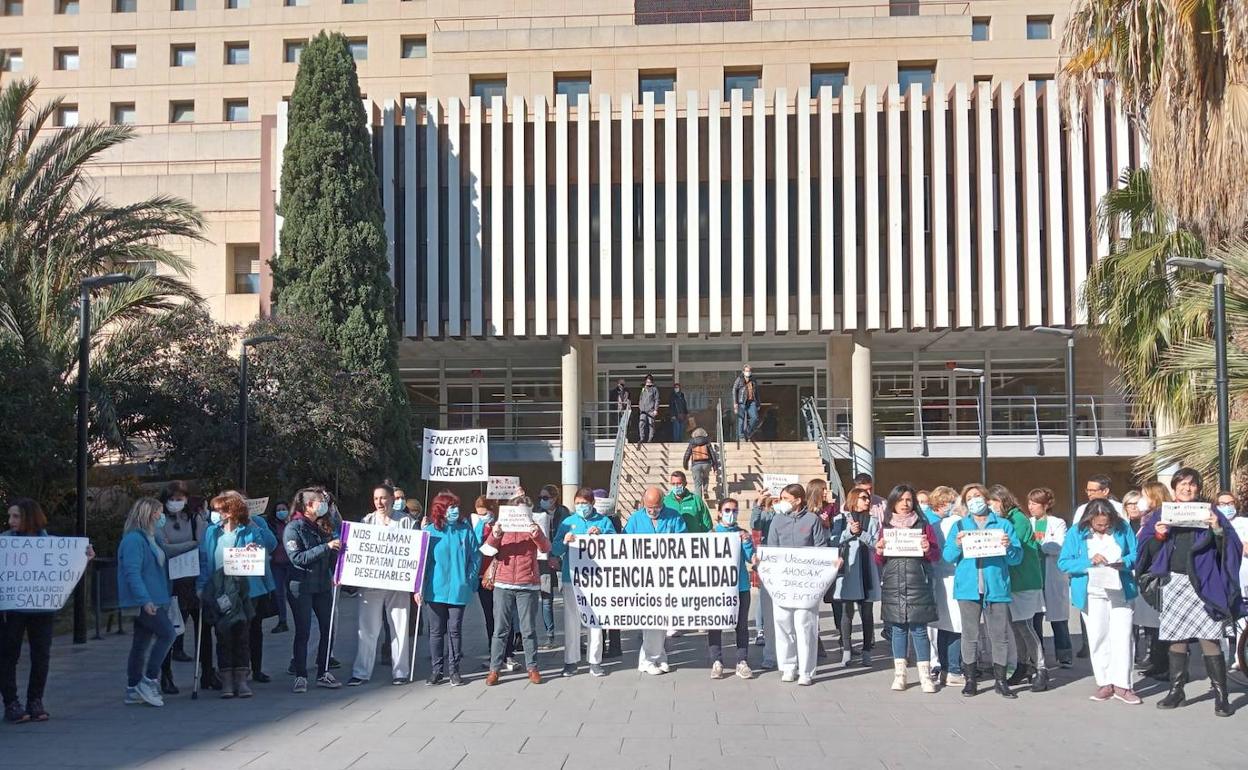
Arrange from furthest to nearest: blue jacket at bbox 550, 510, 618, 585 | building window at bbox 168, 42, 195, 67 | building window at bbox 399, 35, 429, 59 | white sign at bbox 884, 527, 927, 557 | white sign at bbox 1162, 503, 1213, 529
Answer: building window at bbox 168, 42, 195, 67, building window at bbox 399, 35, 429, 59, blue jacket at bbox 550, 510, 618, 585, white sign at bbox 884, 527, 927, 557, white sign at bbox 1162, 503, 1213, 529

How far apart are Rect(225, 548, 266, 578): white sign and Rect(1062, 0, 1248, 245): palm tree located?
422 inches

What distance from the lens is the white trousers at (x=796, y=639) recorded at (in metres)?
10.5

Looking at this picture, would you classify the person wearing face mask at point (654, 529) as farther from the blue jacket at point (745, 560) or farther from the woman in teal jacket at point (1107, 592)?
the woman in teal jacket at point (1107, 592)

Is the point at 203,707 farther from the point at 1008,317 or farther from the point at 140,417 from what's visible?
the point at 1008,317

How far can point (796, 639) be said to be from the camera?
10.6 metres

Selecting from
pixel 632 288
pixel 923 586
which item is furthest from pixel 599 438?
pixel 923 586

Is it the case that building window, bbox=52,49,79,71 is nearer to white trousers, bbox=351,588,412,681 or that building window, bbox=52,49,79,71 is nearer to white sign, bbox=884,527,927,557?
white trousers, bbox=351,588,412,681

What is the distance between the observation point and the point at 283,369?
22.4 m

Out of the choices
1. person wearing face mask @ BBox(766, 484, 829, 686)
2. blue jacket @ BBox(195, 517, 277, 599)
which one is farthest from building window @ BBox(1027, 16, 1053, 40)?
blue jacket @ BBox(195, 517, 277, 599)

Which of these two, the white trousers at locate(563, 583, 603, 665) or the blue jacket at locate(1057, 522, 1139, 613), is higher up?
the blue jacket at locate(1057, 522, 1139, 613)

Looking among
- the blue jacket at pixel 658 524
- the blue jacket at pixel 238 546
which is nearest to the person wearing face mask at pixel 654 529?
the blue jacket at pixel 658 524

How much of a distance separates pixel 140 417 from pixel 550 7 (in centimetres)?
2802

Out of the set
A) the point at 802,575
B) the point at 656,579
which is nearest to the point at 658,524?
the point at 656,579

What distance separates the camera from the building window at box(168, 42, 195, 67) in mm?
47188
